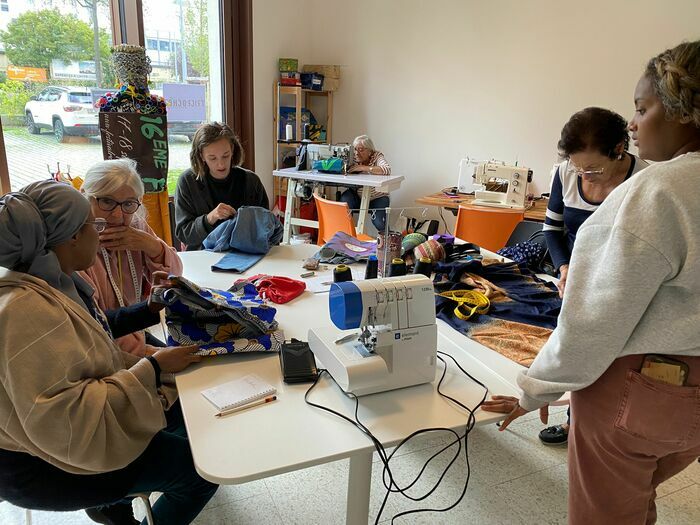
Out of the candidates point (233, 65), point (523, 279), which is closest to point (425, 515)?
point (523, 279)

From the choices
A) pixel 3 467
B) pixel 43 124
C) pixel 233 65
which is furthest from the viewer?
pixel 233 65

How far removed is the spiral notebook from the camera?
109cm

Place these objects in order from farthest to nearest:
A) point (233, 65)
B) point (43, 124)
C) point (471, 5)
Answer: point (233, 65), point (471, 5), point (43, 124)

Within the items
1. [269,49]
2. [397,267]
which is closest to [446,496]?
[397,267]

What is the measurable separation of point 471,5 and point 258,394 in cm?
409

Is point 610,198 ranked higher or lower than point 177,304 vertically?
higher

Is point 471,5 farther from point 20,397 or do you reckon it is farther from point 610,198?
point 20,397

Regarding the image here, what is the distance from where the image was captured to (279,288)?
172cm

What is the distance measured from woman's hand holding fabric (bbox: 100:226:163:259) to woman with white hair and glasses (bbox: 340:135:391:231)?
8.54 ft

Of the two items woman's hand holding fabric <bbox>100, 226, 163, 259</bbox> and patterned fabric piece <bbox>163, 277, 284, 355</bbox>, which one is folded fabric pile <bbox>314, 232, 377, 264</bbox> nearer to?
woman's hand holding fabric <bbox>100, 226, 163, 259</bbox>

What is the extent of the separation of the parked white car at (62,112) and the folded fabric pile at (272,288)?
2448 mm

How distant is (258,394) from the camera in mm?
1128

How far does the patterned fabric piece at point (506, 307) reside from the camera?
145 centimetres

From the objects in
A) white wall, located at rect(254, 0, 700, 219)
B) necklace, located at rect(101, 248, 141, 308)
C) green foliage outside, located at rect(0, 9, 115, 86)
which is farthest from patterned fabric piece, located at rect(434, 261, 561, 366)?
green foliage outside, located at rect(0, 9, 115, 86)
